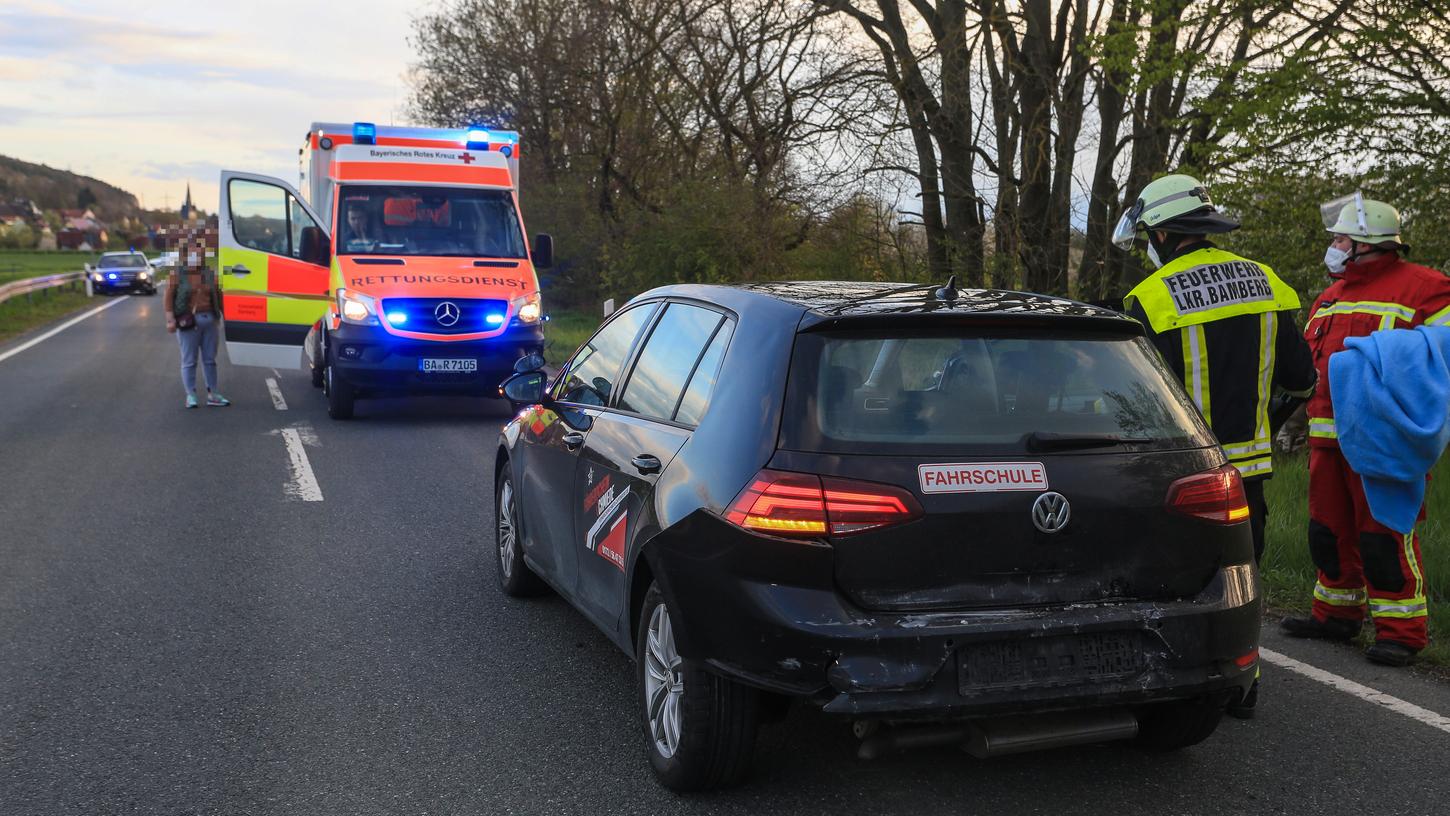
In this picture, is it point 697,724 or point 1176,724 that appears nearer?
point 697,724

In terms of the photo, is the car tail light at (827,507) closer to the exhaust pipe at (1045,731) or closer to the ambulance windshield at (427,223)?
the exhaust pipe at (1045,731)

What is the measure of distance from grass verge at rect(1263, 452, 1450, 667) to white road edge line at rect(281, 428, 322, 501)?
579 centimetres

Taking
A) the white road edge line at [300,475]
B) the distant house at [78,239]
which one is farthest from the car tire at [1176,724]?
the distant house at [78,239]

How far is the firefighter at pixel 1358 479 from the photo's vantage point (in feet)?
17.1

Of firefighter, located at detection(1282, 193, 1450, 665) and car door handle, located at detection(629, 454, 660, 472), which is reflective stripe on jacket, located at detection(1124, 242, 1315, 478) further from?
car door handle, located at detection(629, 454, 660, 472)

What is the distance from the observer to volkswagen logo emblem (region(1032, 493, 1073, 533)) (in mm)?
3619

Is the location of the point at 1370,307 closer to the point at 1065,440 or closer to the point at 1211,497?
the point at 1211,497

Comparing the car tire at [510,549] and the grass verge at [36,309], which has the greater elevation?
the car tire at [510,549]

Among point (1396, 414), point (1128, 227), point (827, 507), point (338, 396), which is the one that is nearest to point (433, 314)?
point (338, 396)

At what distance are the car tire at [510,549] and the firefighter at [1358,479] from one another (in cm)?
331

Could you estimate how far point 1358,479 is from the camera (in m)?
5.39

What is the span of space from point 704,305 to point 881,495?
128 centimetres

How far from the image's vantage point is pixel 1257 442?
4.87 metres

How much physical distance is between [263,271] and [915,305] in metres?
11.4
